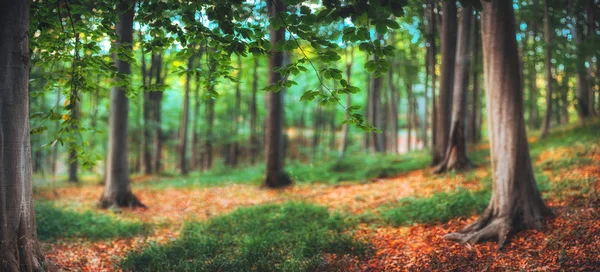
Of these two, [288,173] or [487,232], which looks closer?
[487,232]

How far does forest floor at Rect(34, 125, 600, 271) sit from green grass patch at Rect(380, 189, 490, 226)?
0.03m

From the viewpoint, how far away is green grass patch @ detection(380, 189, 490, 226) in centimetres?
683

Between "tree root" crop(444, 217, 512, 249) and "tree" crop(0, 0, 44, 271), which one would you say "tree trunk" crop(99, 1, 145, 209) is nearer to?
"tree" crop(0, 0, 44, 271)

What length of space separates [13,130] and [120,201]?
6728 millimetres

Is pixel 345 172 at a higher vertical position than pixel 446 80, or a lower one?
lower

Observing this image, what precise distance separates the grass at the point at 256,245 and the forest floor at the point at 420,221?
1.04ft

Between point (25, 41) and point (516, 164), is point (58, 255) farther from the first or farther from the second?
point (516, 164)

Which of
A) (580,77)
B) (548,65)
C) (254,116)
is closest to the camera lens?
(548,65)

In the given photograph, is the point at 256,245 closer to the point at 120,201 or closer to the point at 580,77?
the point at 120,201

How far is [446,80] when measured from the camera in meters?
11.8

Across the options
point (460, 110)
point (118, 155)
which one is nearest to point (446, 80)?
point (460, 110)

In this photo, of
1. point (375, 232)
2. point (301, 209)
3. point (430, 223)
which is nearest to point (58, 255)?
point (301, 209)

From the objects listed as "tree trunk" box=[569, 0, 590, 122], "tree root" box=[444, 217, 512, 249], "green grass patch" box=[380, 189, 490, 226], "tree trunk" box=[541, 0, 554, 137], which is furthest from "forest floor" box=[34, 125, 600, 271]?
"tree trunk" box=[569, 0, 590, 122]

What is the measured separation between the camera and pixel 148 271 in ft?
16.4
